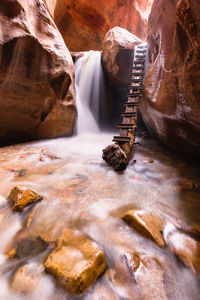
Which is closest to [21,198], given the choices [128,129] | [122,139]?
[122,139]

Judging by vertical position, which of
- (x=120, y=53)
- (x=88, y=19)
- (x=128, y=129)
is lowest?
(x=128, y=129)

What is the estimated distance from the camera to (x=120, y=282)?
968 mm

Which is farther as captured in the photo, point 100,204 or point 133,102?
point 133,102

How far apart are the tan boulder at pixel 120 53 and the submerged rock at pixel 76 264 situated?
23.0 feet

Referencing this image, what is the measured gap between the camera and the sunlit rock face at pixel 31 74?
3.57 metres

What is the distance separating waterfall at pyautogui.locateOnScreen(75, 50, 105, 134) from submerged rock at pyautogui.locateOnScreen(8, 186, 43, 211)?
521 cm

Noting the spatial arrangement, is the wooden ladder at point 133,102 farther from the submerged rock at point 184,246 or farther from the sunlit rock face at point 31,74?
the sunlit rock face at point 31,74

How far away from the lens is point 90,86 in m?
7.41

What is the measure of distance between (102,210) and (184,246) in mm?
830

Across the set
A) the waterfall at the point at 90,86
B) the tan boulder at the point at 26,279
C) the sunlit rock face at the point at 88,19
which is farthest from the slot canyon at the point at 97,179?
the sunlit rock face at the point at 88,19

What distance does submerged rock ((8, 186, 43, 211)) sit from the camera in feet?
5.02

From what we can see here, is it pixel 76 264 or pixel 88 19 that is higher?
pixel 88 19

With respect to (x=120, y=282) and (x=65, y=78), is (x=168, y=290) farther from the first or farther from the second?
(x=65, y=78)

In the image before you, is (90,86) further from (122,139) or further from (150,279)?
(150,279)
